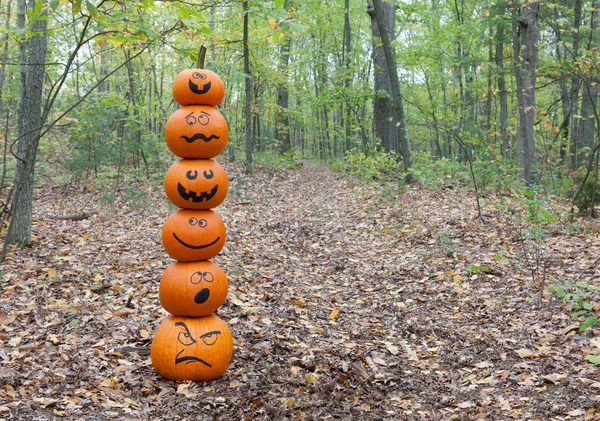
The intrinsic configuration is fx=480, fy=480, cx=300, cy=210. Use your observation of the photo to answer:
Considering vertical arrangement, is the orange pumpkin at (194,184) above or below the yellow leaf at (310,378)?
above

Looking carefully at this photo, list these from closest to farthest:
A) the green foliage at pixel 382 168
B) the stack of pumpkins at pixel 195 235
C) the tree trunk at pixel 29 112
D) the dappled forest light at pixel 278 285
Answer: the dappled forest light at pixel 278 285 → the stack of pumpkins at pixel 195 235 → the tree trunk at pixel 29 112 → the green foliage at pixel 382 168

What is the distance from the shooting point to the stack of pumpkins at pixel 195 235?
4.28 m

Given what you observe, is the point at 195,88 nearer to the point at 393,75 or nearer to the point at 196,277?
the point at 196,277

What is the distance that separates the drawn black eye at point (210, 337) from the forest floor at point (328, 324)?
0.37m

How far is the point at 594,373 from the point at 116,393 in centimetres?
392

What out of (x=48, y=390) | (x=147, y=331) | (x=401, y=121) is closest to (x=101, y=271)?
(x=147, y=331)

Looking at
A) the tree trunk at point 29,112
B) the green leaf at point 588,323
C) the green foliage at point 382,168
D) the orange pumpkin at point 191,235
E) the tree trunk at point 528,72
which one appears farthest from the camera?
the green foliage at point 382,168

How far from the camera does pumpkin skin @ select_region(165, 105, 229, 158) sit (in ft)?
14.4

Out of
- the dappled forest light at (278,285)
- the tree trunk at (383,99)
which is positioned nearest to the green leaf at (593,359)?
the dappled forest light at (278,285)

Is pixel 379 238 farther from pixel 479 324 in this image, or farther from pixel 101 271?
pixel 101 271

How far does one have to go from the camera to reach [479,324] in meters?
5.52

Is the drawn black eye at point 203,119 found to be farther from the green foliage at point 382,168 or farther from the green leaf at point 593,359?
the green foliage at point 382,168

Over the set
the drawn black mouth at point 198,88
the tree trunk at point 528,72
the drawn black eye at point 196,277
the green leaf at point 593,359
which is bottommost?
the green leaf at point 593,359

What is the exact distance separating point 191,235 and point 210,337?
36.7 inches
